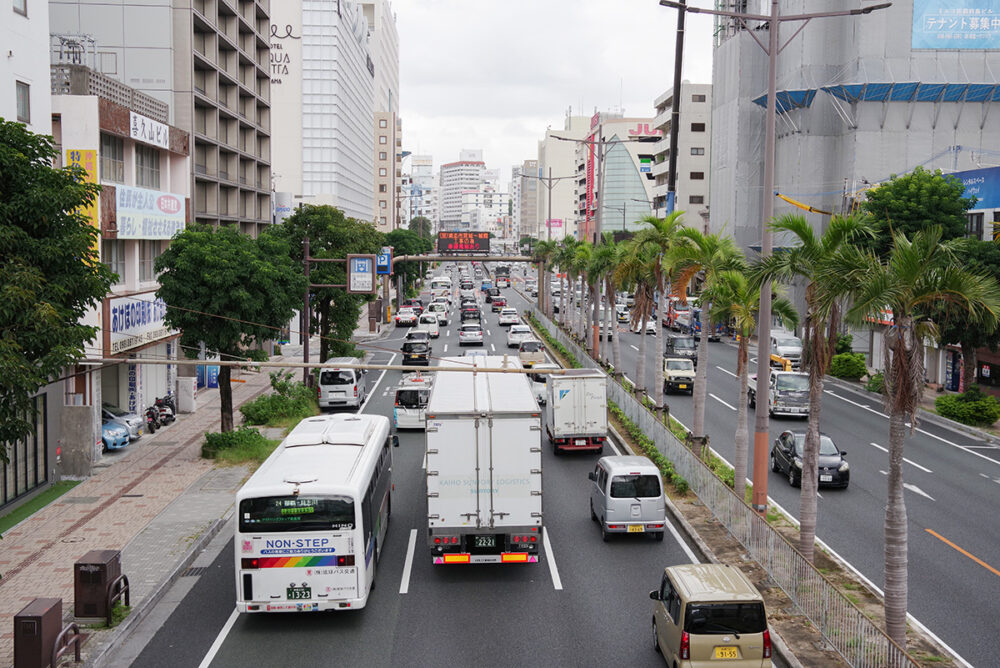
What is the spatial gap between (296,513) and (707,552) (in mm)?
9092

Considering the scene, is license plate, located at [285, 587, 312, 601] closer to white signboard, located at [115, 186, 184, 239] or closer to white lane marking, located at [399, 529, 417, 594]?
white lane marking, located at [399, 529, 417, 594]

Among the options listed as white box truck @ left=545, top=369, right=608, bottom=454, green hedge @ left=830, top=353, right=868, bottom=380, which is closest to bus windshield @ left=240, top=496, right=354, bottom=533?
white box truck @ left=545, top=369, right=608, bottom=454

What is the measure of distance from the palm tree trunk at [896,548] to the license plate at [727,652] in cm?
271

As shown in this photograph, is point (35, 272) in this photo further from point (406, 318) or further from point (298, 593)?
point (406, 318)

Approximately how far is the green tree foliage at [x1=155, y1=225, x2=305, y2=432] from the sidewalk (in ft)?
11.7

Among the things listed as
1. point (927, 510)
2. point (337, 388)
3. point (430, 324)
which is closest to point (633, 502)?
point (927, 510)

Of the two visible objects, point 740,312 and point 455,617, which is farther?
point 740,312

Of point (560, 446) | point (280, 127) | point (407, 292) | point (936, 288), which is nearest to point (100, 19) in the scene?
point (560, 446)

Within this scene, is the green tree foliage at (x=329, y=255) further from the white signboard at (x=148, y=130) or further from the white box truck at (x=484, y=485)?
the white box truck at (x=484, y=485)

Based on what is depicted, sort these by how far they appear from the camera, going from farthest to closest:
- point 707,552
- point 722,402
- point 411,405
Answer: point 722,402, point 411,405, point 707,552

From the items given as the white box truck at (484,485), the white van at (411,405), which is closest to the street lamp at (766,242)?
the white box truck at (484,485)

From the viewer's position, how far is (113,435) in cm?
3072

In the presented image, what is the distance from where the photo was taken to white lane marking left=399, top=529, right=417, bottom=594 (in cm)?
1800

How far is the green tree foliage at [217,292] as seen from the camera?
29469 mm
